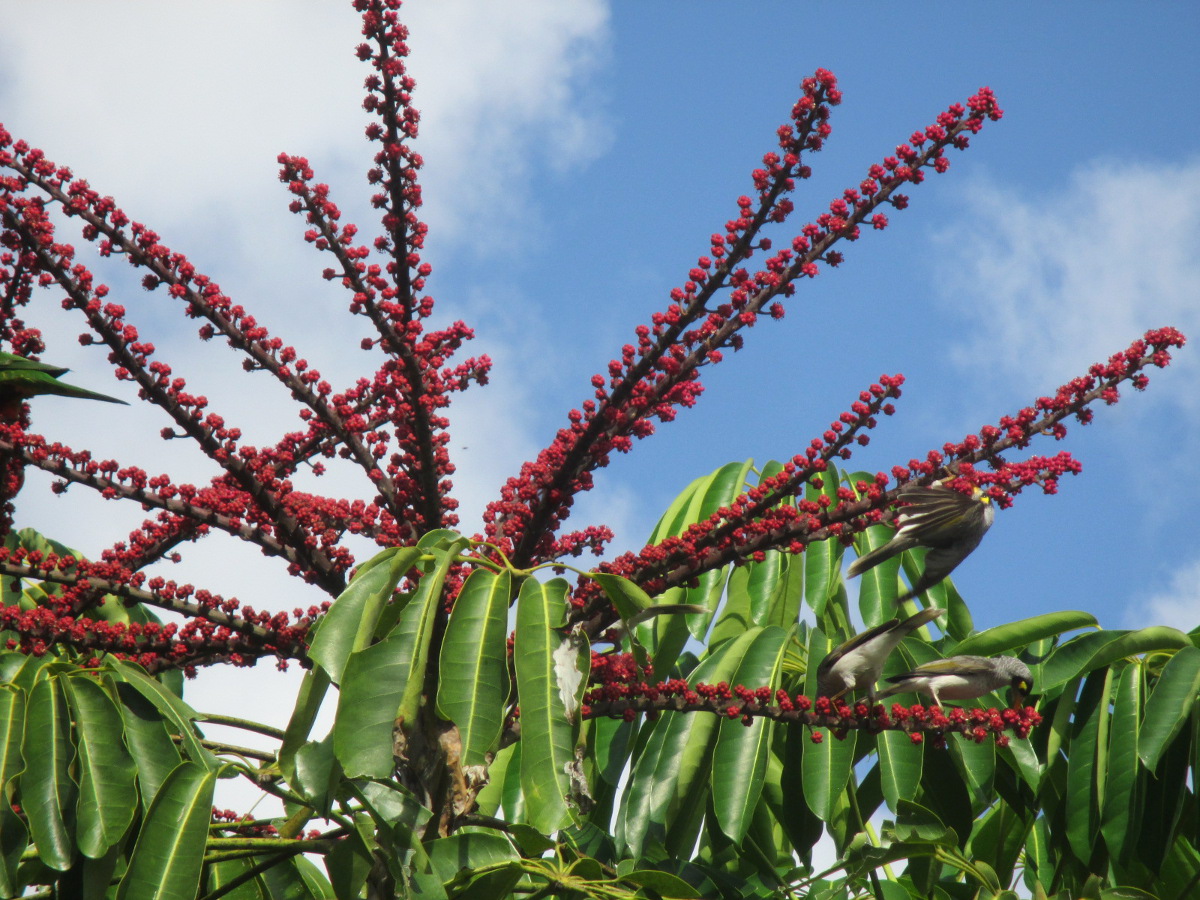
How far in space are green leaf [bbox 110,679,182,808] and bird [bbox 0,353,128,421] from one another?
0.74 metres

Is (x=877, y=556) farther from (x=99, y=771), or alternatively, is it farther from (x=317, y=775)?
(x=99, y=771)

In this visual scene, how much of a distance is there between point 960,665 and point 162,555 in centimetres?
200

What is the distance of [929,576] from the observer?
2.57 meters

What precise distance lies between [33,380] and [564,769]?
5.68 feet

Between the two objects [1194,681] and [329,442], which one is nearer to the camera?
[1194,681]

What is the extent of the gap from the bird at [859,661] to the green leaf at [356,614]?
0.97 meters

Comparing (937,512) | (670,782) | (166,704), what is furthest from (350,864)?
(937,512)

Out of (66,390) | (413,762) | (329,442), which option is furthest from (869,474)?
(66,390)

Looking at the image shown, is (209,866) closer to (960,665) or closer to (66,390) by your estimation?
(66,390)

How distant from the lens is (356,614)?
7.11 feet

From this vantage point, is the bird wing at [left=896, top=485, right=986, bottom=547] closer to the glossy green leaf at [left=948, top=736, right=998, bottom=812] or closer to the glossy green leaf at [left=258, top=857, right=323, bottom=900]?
the glossy green leaf at [left=948, top=736, right=998, bottom=812]

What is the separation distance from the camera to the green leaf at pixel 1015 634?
10.1 feet

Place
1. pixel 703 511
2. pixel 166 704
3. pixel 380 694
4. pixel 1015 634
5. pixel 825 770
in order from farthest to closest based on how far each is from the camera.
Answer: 1. pixel 703 511
2. pixel 1015 634
3. pixel 825 770
4. pixel 166 704
5. pixel 380 694

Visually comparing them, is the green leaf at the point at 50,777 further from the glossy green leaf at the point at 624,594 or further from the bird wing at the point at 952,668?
the bird wing at the point at 952,668
